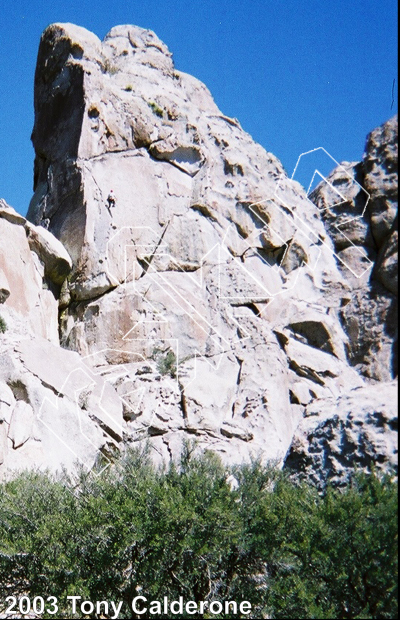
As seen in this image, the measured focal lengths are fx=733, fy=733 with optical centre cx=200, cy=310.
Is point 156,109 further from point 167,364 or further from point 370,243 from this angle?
point 370,243

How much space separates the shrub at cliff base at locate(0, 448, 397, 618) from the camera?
307 inches

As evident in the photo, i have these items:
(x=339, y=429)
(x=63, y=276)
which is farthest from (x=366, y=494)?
(x=63, y=276)

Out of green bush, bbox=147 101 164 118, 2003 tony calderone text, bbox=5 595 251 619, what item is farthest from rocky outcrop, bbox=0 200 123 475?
green bush, bbox=147 101 164 118

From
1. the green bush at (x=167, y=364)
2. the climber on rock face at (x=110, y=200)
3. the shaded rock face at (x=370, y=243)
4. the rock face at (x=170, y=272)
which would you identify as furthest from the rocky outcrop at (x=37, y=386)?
the shaded rock face at (x=370, y=243)

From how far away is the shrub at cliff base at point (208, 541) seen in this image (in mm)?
7793

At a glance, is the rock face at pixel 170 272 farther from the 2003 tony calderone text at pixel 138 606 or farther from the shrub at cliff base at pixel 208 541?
the 2003 tony calderone text at pixel 138 606

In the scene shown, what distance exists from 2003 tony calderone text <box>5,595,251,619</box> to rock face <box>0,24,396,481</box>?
A: 16.7 feet

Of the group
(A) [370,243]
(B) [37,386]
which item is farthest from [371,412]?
(A) [370,243]

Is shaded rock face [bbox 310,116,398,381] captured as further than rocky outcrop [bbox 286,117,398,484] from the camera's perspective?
Yes

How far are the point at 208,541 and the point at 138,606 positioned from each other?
128cm

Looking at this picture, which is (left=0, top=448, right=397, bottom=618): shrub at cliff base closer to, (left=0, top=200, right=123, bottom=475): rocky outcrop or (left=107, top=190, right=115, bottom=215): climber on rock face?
(left=0, top=200, right=123, bottom=475): rocky outcrop

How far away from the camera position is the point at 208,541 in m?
9.33

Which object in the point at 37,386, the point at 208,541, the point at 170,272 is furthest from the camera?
the point at 170,272

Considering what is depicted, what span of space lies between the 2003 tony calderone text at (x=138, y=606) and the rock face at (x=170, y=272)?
200 inches
